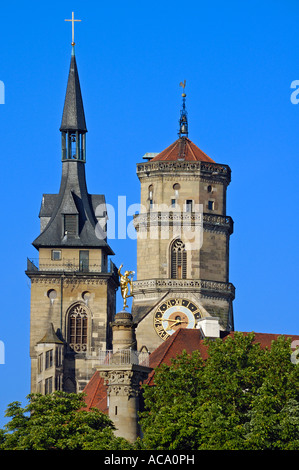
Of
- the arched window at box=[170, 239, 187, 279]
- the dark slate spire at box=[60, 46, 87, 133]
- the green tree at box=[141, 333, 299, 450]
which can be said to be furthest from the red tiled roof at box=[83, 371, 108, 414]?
the dark slate spire at box=[60, 46, 87, 133]

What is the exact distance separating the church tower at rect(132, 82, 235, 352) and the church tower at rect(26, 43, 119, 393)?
3949mm

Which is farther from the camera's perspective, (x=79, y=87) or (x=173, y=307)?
(x=79, y=87)

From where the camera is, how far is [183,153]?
177625 millimetres

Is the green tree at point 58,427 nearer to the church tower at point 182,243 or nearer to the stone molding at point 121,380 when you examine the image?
the stone molding at point 121,380

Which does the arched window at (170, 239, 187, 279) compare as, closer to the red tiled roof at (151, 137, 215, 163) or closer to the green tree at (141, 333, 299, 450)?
the red tiled roof at (151, 137, 215, 163)

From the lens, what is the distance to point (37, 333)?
576 feet

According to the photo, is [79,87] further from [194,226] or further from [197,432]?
[197,432]

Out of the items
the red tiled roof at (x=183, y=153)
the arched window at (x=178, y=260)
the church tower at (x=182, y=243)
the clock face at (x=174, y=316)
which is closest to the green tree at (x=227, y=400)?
the clock face at (x=174, y=316)

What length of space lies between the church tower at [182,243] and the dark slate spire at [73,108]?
794cm

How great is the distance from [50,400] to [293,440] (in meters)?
15.3

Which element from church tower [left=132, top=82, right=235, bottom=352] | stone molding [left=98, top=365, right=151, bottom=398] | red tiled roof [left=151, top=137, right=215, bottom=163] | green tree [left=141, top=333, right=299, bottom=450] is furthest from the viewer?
red tiled roof [left=151, top=137, right=215, bottom=163]

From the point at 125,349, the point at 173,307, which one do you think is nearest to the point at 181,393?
the point at 125,349

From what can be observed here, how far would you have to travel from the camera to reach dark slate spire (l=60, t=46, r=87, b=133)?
18212 cm

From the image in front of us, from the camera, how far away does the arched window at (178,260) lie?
6865 inches
